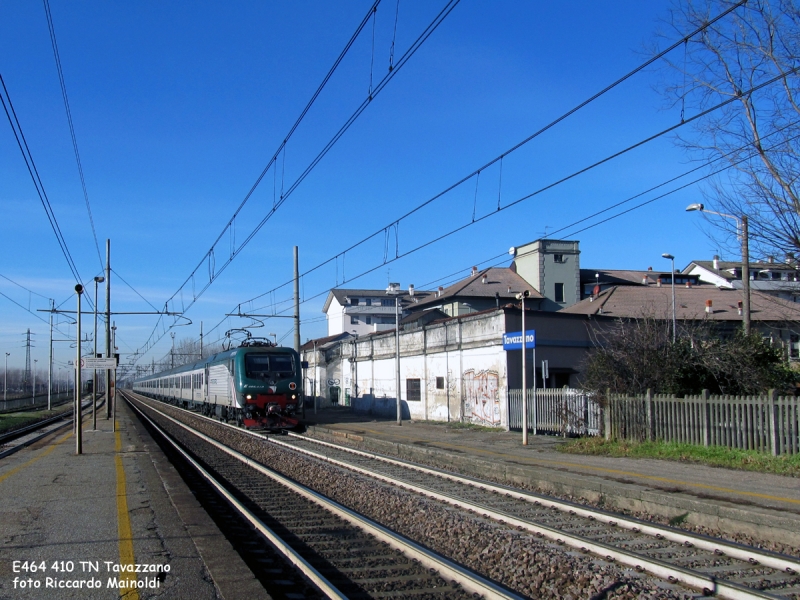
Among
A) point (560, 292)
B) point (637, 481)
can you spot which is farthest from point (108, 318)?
point (560, 292)

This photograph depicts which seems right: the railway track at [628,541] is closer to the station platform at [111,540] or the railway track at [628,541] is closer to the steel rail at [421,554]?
the steel rail at [421,554]

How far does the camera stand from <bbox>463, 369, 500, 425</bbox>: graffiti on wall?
941 inches

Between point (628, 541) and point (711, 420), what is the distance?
25.4 feet

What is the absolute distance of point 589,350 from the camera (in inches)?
988

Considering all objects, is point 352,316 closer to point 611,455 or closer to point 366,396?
point 366,396

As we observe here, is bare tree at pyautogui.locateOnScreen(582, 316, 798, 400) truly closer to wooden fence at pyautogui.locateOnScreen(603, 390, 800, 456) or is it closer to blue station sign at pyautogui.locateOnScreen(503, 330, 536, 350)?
wooden fence at pyautogui.locateOnScreen(603, 390, 800, 456)

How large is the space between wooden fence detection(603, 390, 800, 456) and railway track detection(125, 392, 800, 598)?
5.63 m

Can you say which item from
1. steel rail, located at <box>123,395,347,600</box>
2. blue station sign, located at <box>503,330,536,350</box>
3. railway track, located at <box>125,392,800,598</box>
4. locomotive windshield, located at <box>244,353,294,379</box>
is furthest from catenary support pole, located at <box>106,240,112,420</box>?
railway track, located at <box>125,392,800,598</box>

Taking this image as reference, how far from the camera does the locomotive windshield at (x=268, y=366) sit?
2772cm

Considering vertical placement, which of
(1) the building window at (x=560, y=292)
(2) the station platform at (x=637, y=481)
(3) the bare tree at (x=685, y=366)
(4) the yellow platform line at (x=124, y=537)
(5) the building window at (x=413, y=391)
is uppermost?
(1) the building window at (x=560, y=292)

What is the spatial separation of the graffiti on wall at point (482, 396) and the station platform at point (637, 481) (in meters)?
3.08

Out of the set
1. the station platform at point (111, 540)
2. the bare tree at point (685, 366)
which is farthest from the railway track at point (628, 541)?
the bare tree at point (685, 366)

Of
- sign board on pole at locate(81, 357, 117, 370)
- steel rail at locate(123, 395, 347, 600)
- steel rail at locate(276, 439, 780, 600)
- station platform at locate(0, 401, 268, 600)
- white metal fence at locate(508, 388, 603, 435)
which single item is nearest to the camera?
station platform at locate(0, 401, 268, 600)

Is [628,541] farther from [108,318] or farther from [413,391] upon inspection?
[108,318]
